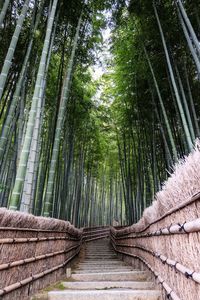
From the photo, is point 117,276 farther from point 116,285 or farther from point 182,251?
point 182,251

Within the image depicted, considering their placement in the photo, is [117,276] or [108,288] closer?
[108,288]

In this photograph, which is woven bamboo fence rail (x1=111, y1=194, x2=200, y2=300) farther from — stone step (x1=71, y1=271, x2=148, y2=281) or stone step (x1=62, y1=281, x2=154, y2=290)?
stone step (x1=71, y1=271, x2=148, y2=281)

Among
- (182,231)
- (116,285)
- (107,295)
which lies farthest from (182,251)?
(116,285)

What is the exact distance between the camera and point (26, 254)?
6.52ft

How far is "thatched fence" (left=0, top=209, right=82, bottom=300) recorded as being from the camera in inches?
64.7

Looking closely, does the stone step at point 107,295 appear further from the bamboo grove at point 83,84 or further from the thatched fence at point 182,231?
the bamboo grove at point 83,84

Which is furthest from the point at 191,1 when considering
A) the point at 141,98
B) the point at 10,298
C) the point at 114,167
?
the point at 114,167

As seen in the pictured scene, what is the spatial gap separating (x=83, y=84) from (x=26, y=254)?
18.7ft

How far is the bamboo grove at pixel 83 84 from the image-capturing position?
354 centimetres

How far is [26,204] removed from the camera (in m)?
2.77

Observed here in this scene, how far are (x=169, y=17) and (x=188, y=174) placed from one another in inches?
175

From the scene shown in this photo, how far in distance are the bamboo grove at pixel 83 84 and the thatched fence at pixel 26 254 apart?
0.41m

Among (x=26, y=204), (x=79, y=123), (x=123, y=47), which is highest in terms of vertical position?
(x=123, y=47)

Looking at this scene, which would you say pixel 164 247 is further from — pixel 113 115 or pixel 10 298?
pixel 113 115
